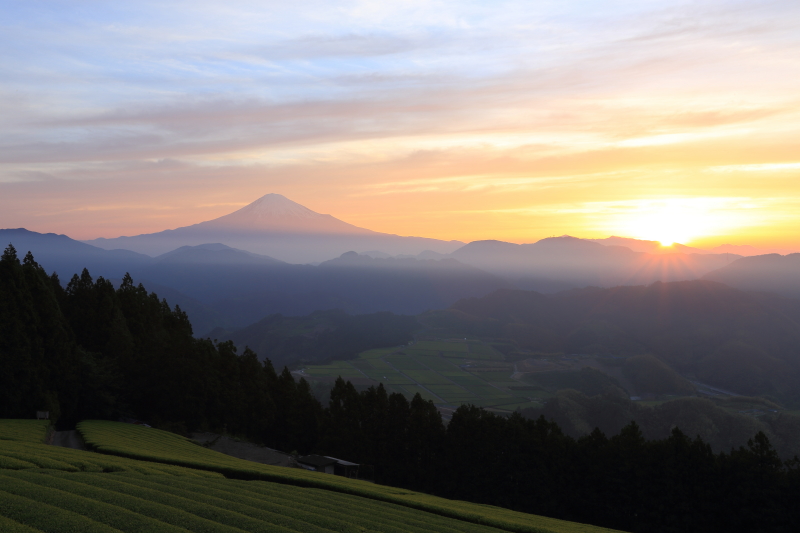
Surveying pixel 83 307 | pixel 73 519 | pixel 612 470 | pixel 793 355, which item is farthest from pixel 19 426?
pixel 793 355

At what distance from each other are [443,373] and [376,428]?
95975mm

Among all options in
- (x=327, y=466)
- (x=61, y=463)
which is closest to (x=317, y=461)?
(x=327, y=466)

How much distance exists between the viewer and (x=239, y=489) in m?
15.4

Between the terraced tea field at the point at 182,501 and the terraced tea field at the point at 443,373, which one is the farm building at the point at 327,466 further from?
the terraced tea field at the point at 443,373

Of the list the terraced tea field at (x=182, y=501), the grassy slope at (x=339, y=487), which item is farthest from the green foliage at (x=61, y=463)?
the grassy slope at (x=339, y=487)

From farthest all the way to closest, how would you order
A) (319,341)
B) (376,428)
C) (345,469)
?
(319,341)
(376,428)
(345,469)

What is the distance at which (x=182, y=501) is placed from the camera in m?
12.1

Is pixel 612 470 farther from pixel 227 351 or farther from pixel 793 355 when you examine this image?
pixel 793 355

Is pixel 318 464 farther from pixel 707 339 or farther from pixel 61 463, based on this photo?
pixel 707 339

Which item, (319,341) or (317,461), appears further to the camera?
(319,341)

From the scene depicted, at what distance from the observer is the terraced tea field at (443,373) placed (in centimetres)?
10669

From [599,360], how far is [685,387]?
31474 millimetres

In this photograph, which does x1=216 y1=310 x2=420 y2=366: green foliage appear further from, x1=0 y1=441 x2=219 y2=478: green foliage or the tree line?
x1=0 y1=441 x2=219 y2=478: green foliage

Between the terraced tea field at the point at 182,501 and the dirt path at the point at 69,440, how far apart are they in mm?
2378
